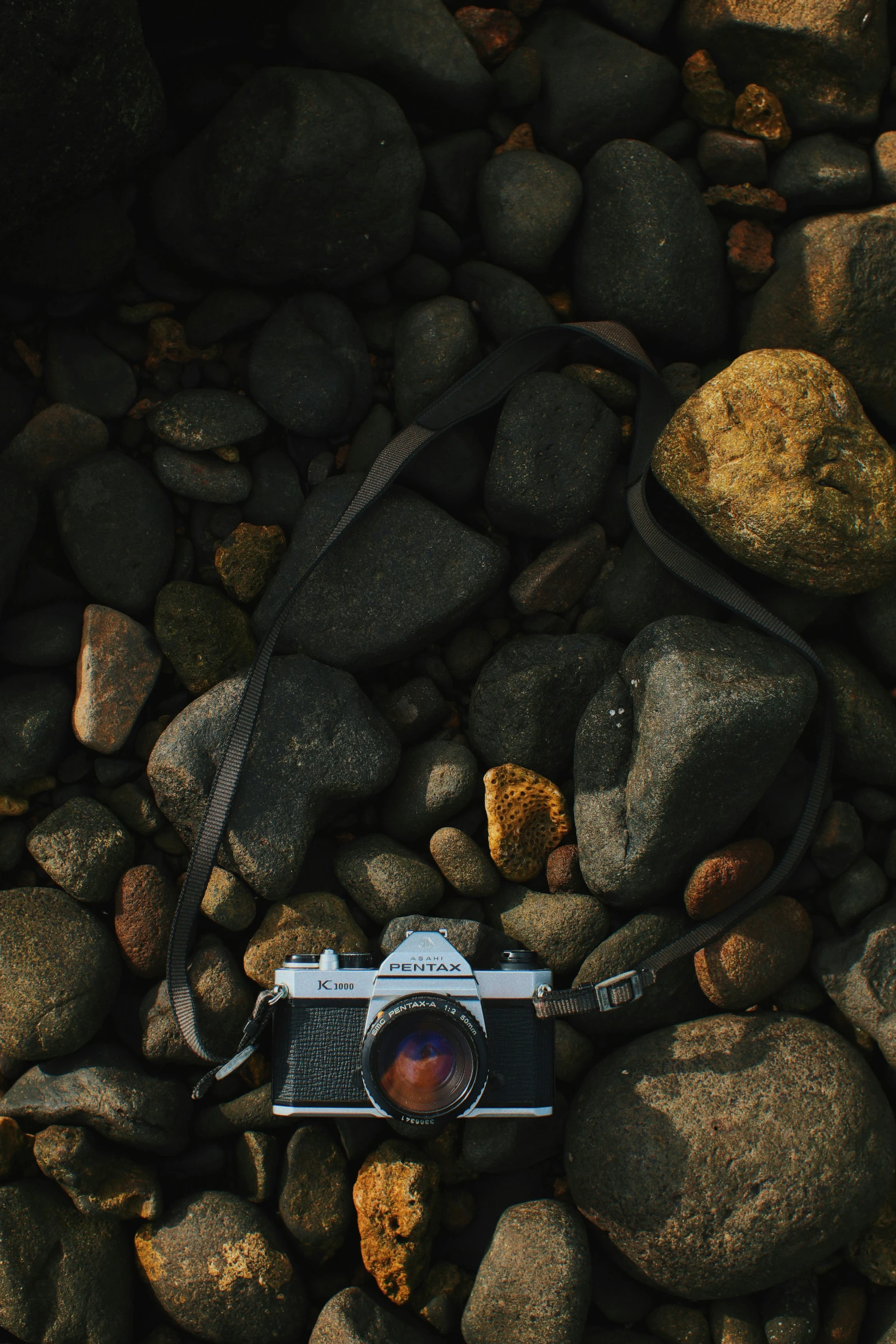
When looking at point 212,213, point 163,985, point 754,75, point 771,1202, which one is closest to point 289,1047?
point 163,985

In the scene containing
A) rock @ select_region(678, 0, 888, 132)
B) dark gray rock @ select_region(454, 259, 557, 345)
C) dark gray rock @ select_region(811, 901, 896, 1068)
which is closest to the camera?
dark gray rock @ select_region(811, 901, 896, 1068)

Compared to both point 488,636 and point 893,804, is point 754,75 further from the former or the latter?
point 893,804

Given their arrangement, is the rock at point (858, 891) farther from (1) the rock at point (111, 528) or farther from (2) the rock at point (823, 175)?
(1) the rock at point (111, 528)

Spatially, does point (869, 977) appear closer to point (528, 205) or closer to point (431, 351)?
point (431, 351)

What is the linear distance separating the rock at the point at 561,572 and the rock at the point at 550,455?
0.07 meters

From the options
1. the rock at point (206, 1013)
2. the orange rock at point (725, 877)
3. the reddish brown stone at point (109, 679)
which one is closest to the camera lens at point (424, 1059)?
the rock at point (206, 1013)

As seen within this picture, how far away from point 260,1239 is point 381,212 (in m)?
3.66

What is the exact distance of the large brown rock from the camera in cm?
309

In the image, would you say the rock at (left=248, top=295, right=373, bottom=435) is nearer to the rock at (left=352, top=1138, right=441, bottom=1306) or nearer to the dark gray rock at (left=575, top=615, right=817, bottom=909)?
the dark gray rock at (left=575, top=615, right=817, bottom=909)

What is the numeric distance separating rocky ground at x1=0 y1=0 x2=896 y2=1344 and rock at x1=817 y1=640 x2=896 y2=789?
3 cm

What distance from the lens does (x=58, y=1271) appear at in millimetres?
2951

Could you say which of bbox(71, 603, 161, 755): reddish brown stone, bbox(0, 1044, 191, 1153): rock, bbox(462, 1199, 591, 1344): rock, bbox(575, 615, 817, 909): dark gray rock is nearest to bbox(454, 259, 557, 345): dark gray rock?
bbox(575, 615, 817, 909): dark gray rock

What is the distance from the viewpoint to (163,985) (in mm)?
3197

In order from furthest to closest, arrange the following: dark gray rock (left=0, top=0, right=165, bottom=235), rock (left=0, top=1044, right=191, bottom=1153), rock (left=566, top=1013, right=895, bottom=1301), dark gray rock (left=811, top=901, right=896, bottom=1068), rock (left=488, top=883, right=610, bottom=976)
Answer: rock (left=488, top=883, right=610, bottom=976), dark gray rock (left=811, top=901, right=896, bottom=1068), rock (left=0, top=1044, right=191, bottom=1153), rock (left=566, top=1013, right=895, bottom=1301), dark gray rock (left=0, top=0, right=165, bottom=235)
